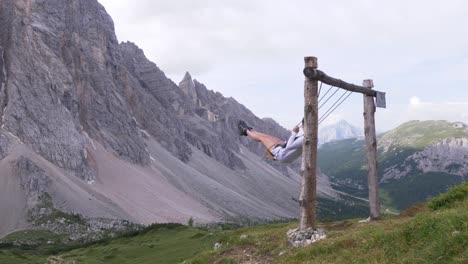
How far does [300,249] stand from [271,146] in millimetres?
4941

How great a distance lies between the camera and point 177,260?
3369 centimetres

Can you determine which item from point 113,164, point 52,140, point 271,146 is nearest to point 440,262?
point 271,146

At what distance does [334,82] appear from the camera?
20.7m

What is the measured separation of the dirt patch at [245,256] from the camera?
56.5 feet

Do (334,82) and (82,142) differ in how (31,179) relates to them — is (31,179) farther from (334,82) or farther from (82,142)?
(334,82)

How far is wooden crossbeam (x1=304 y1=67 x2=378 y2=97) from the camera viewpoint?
19250 millimetres

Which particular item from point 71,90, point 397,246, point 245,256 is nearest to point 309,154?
point 245,256

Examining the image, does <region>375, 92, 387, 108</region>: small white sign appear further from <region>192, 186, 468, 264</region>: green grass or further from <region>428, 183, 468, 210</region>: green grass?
<region>192, 186, 468, 264</region>: green grass

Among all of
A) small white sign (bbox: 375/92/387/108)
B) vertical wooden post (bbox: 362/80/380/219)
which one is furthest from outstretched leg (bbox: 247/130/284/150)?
small white sign (bbox: 375/92/387/108)

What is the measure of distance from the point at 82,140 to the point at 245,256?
126897mm

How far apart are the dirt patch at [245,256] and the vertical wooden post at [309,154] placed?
87.2 inches

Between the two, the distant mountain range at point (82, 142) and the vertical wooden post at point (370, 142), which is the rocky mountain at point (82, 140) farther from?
the vertical wooden post at point (370, 142)

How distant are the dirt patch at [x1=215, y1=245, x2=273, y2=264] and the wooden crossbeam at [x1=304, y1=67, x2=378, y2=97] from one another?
753 centimetres

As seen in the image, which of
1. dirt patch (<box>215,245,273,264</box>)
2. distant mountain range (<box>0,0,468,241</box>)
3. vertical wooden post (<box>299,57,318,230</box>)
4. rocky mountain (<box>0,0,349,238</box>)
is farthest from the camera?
rocky mountain (<box>0,0,349,238</box>)
